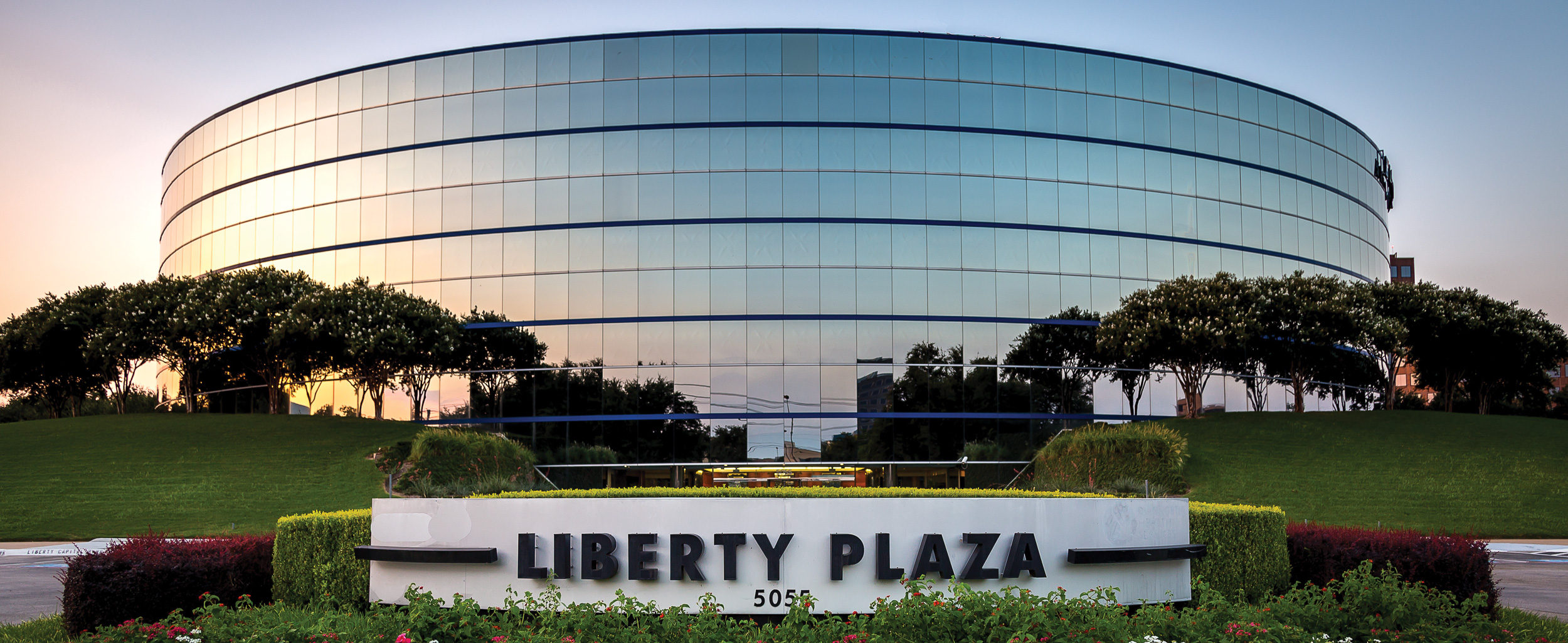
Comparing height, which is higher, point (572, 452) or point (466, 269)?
point (466, 269)

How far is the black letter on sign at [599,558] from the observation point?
10805mm

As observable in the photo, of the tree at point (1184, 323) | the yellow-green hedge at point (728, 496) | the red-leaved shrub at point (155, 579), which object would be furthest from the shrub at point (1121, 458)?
the red-leaved shrub at point (155, 579)

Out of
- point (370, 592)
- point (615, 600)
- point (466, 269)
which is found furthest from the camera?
point (466, 269)

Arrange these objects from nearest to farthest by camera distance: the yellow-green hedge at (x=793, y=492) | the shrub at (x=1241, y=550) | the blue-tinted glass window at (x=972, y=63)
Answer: the shrub at (x=1241, y=550), the yellow-green hedge at (x=793, y=492), the blue-tinted glass window at (x=972, y=63)

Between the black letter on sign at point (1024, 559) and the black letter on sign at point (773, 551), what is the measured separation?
228 cm

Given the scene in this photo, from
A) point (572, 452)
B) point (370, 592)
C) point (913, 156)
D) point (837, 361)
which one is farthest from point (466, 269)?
point (370, 592)

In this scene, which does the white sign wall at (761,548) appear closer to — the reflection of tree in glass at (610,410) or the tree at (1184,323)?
the reflection of tree in glass at (610,410)

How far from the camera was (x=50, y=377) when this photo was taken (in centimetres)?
5106

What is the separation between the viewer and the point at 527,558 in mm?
11000

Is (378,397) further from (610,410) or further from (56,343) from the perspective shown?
(56,343)

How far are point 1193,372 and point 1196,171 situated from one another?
924cm

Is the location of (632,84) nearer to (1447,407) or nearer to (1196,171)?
(1196,171)

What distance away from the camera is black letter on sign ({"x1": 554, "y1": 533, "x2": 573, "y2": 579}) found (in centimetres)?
1092

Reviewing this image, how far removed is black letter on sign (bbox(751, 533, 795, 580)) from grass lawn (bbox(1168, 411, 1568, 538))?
23.2 metres
